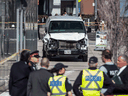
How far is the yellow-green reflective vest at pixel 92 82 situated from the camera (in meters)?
5.16

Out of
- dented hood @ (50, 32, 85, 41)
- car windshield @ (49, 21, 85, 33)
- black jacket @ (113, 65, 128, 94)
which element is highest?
car windshield @ (49, 21, 85, 33)

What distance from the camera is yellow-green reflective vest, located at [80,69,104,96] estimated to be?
203 inches

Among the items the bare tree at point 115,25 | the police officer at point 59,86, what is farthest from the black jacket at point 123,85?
the bare tree at point 115,25

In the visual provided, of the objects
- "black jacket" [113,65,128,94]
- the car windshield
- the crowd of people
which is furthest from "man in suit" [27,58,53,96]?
the car windshield

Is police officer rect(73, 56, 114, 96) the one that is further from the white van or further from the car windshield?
the car windshield

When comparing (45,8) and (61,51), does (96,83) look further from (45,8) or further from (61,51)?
(45,8)

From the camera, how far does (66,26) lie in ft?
51.1

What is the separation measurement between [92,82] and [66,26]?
10.6 meters

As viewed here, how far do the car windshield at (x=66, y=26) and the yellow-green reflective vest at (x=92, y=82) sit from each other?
10.2 m

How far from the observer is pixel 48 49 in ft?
47.6

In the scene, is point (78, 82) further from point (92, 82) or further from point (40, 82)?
point (40, 82)

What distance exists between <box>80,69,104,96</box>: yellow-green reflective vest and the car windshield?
33.4 feet

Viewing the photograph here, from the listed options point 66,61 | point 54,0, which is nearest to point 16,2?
point 66,61

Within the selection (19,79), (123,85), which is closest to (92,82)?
(123,85)
